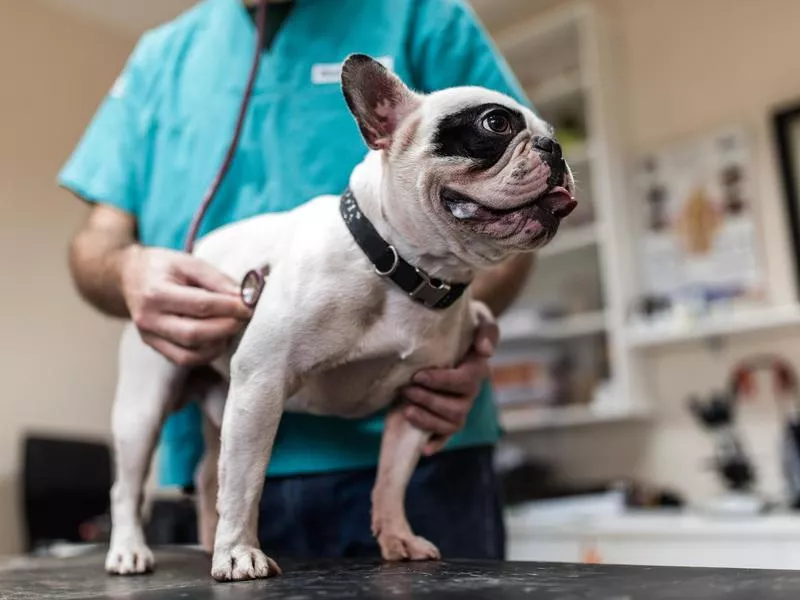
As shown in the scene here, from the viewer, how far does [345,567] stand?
791 mm

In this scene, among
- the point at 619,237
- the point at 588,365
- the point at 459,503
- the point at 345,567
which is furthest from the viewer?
the point at 588,365

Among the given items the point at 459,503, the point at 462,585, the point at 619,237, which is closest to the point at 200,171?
the point at 459,503

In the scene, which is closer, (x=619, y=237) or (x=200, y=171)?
(x=200, y=171)

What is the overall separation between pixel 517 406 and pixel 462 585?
2712 millimetres

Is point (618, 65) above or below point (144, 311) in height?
above

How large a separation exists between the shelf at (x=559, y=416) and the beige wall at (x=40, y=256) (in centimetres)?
164

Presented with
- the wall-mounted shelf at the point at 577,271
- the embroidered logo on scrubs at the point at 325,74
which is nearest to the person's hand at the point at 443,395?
the embroidered logo on scrubs at the point at 325,74

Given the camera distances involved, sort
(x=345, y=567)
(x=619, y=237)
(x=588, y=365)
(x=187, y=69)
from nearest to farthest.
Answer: (x=345, y=567)
(x=187, y=69)
(x=619, y=237)
(x=588, y=365)

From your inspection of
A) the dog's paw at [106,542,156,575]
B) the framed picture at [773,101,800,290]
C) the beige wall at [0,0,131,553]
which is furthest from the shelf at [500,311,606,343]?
the dog's paw at [106,542,156,575]

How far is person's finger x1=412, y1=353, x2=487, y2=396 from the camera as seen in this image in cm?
90

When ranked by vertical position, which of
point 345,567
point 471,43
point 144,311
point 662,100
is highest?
point 662,100

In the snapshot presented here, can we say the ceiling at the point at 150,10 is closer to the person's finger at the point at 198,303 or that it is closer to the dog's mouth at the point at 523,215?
the person's finger at the point at 198,303

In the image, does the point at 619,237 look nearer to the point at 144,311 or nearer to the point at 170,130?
the point at 170,130

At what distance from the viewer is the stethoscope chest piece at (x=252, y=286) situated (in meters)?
0.86
